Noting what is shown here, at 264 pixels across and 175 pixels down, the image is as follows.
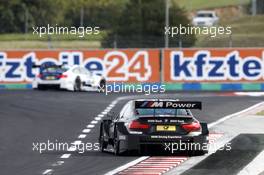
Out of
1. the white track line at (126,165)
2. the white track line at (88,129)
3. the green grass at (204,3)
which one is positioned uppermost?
the green grass at (204,3)

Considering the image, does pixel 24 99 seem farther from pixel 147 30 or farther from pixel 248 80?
pixel 147 30

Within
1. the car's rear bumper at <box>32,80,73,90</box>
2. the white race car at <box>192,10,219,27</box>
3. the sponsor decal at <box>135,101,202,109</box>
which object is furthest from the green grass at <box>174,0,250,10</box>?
the sponsor decal at <box>135,101,202,109</box>

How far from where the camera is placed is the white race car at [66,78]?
41125mm

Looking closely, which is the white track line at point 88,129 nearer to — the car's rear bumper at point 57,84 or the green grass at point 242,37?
the car's rear bumper at point 57,84

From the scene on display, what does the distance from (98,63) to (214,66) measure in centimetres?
495

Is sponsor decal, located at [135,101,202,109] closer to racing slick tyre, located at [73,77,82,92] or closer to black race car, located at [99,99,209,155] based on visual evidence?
black race car, located at [99,99,209,155]

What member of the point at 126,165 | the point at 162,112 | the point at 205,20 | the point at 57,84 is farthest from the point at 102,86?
the point at 205,20

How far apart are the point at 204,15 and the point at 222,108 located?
58974mm

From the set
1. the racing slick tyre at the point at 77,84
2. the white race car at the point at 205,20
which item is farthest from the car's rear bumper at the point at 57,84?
the white race car at the point at 205,20

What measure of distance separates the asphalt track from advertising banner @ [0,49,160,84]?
265 cm

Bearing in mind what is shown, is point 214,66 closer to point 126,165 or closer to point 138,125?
point 138,125

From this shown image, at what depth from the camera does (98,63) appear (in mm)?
44531

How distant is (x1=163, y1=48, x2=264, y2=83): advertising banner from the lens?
43344 mm

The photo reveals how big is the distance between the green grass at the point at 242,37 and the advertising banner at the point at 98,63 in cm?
455
